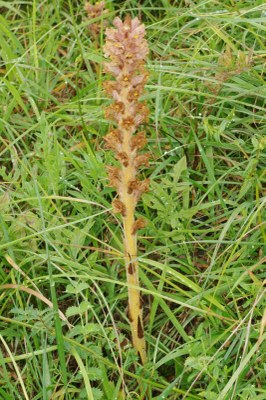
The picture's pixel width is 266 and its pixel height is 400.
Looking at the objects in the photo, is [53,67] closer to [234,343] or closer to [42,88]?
[42,88]

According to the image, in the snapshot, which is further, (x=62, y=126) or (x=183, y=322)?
(x=62, y=126)

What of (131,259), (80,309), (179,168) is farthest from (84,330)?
(179,168)

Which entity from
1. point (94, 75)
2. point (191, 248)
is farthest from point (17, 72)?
point (191, 248)

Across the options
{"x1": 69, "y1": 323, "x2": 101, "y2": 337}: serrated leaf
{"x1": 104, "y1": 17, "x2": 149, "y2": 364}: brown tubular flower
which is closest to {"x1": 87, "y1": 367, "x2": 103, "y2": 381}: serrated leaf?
{"x1": 69, "y1": 323, "x2": 101, "y2": 337}: serrated leaf

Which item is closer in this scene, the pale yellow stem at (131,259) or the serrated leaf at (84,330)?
the pale yellow stem at (131,259)

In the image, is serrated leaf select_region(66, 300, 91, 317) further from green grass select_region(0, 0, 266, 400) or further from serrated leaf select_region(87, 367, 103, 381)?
serrated leaf select_region(87, 367, 103, 381)

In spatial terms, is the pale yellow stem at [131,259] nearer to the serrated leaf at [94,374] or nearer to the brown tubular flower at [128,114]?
the brown tubular flower at [128,114]

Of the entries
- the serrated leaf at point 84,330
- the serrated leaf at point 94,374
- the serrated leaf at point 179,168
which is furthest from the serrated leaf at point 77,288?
the serrated leaf at point 179,168
